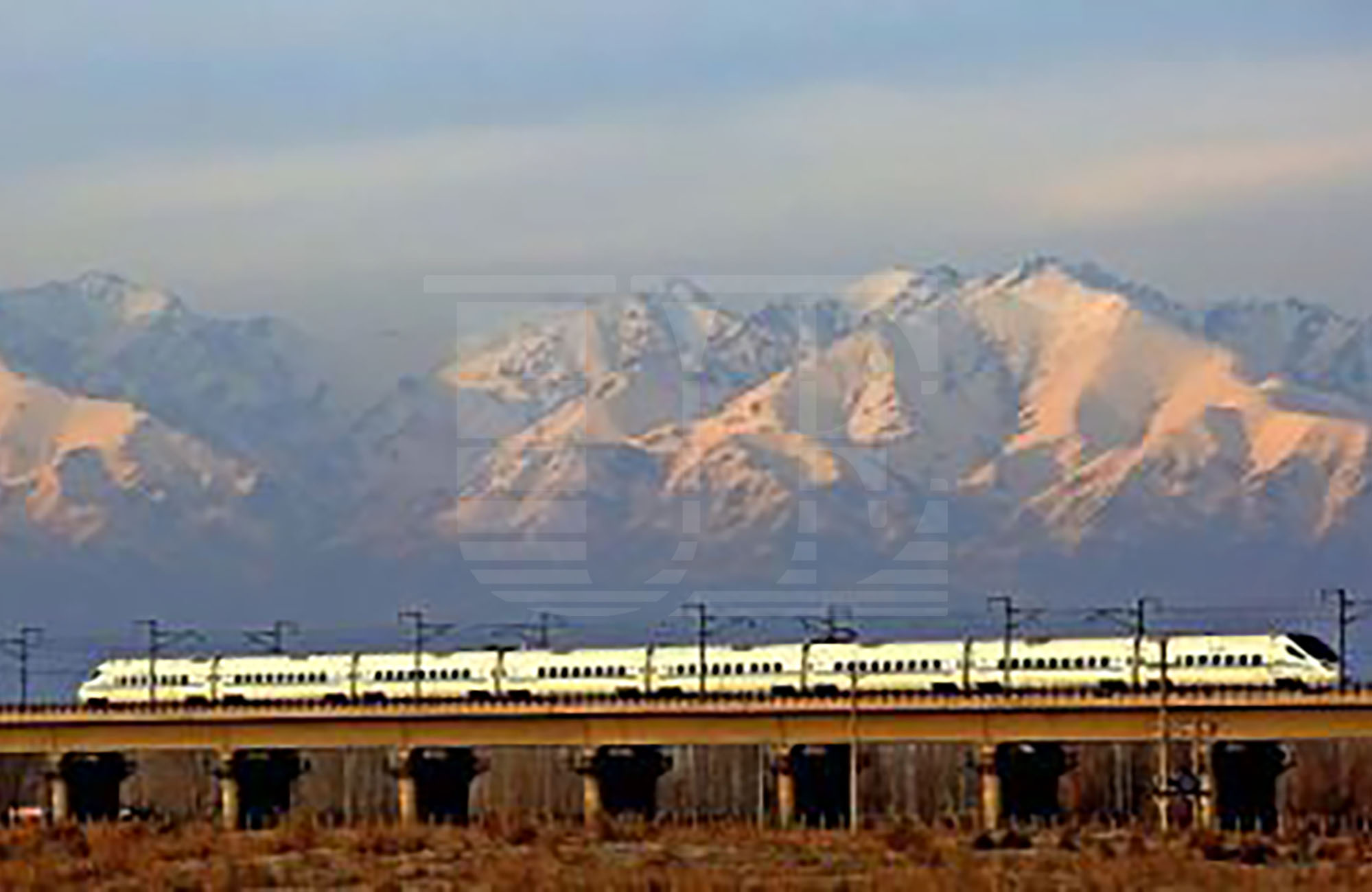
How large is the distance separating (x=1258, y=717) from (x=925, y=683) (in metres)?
22.4

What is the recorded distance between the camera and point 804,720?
180 metres

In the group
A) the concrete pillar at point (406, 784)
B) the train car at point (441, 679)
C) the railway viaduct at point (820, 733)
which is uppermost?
the train car at point (441, 679)

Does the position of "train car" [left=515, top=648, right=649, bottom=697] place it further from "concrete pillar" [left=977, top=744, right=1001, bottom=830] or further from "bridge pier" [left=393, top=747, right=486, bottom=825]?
"concrete pillar" [left=977, top=744, right=1001, bottom=830]

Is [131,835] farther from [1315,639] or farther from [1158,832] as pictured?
[1315,639]

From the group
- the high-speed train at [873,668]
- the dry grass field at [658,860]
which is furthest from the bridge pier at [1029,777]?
the dry grass field at [658,860]

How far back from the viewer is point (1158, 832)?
143250 mm

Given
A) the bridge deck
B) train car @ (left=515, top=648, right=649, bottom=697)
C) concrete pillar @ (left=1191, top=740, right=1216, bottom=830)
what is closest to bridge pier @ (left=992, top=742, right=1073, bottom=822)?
the bridge deck

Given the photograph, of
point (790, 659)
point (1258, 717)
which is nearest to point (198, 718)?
point (790, 659)

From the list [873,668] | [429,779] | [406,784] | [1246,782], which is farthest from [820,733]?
[429,779]

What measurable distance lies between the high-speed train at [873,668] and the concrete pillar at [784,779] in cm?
368

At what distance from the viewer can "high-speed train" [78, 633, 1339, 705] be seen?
166250mm

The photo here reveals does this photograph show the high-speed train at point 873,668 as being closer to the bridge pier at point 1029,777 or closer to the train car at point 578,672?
the train car at point 578,672

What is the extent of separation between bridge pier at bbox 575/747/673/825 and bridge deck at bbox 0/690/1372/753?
154 centimetres

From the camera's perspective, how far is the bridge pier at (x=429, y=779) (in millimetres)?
A: 194875
